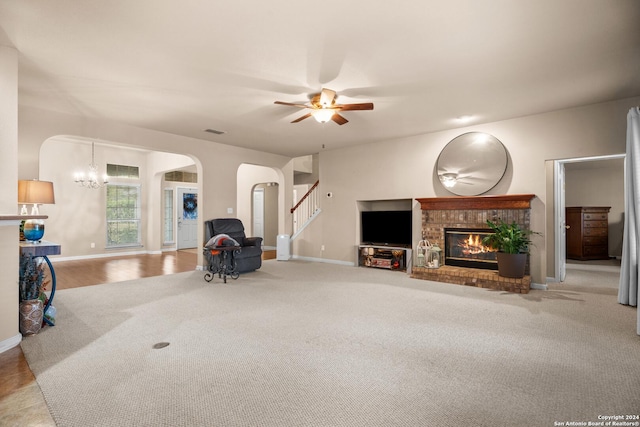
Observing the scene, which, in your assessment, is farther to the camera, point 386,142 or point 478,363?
point 386,142

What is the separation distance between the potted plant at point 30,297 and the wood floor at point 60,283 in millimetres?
309

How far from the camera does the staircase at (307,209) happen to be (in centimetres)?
815

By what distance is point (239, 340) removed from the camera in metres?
2.93

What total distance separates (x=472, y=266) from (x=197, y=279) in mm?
4886

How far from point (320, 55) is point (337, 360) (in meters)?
2.78

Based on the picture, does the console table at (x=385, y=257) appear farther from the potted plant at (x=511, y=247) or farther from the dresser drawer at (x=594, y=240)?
the dresser drawer at (x=594, y=240)

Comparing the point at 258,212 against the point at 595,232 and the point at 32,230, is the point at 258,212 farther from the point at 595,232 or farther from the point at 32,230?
A: the point at 595,232

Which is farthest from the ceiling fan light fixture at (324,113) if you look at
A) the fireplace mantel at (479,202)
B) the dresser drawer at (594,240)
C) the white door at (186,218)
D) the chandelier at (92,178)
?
the white door at (186,218)

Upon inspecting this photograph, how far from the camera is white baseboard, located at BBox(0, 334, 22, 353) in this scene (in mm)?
2756

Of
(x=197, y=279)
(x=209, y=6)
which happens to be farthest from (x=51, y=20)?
(x=197, y=279)

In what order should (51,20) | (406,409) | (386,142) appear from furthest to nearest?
1. (386,142)
2. (51,20)
3. (406,409)

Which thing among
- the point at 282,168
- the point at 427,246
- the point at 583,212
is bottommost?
the point at 427,246

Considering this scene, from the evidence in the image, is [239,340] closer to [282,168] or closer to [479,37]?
[479,37]

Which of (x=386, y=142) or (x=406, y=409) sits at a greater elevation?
(x=386, y=142)
